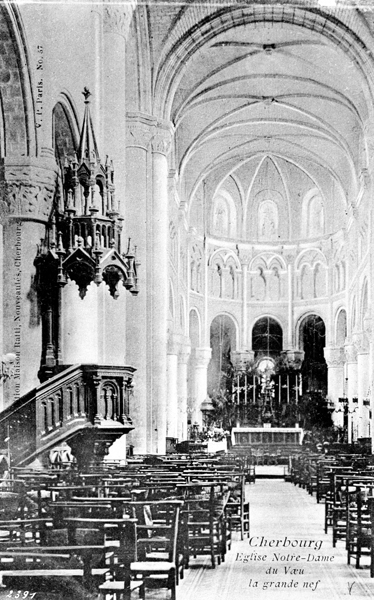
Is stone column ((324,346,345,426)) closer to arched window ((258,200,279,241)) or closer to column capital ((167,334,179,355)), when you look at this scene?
arched window ((258,200,279,241))

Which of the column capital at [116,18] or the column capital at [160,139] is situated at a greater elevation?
the column capital at [116,18]

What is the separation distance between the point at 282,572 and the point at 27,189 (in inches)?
277

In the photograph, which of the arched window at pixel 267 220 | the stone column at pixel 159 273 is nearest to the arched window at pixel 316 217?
the arched window at pixel 267 220

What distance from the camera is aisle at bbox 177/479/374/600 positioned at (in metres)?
7.32

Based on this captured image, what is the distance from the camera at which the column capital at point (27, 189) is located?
12.9 meters

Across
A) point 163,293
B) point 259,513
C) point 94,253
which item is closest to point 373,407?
point 163,293

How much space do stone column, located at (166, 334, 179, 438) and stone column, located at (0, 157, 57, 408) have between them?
18377mm

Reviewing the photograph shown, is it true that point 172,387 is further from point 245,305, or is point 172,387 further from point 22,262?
point 22,262

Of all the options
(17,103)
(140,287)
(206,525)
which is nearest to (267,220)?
(140,287)

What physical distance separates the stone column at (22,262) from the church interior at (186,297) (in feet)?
0.10

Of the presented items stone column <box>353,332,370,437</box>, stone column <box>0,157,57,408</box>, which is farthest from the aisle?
stone column <box>353,332,370,437</box>

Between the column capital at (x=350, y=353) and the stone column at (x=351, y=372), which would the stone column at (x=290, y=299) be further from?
the column capital at (x=350, y=353)

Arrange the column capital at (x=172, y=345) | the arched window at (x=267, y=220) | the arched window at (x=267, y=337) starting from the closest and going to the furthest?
the column capital at (x=172, y=345)
the arched window at (x=267, y=337)
the arched window at (x=267, y=220)

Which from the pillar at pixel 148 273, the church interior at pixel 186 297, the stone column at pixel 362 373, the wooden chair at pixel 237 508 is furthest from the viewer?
the stone column at pixel 362 373
